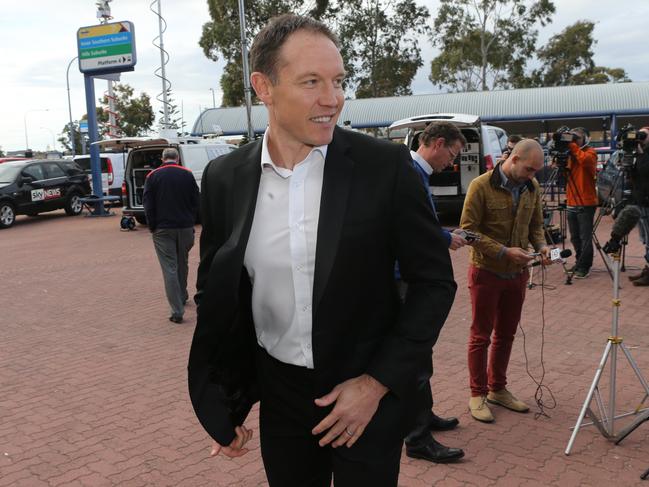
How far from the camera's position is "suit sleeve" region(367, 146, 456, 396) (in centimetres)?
168

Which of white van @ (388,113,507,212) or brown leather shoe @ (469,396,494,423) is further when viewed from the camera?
white van @ (388,113,507,212)

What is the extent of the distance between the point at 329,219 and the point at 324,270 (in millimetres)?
135

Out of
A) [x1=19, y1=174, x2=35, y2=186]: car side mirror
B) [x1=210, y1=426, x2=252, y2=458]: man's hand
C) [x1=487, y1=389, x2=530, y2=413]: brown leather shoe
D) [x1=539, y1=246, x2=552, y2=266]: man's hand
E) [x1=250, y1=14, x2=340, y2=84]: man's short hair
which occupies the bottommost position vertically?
[x1=487, y1=389, x2=530, y2=413]: brown leather shoe

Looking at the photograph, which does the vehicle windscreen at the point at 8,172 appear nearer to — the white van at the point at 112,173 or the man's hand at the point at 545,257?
the white van at the point at 112,173

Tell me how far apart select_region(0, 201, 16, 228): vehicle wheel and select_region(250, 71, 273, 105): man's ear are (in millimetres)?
18493

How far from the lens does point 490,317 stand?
4.30 meters

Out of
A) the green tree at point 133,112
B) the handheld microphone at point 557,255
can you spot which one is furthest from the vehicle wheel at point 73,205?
the green tree at point 133,112

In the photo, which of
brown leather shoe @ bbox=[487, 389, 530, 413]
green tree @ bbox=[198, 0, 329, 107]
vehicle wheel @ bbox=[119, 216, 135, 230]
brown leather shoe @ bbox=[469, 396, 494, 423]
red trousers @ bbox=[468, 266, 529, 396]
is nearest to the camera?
red trousers @ bbox=[468, 266, 529, 396]

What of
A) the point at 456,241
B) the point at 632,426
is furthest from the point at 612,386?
the point at 456,241

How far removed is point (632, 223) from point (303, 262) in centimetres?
258

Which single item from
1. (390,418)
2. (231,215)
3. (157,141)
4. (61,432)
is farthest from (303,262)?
(157,141)

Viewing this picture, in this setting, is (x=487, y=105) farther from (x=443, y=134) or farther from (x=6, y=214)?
(x=443, y=134)

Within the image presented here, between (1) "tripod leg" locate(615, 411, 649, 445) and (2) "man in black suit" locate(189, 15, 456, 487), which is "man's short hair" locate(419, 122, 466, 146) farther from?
(2) "man in black suit" locate(189, 15, 456, 487)

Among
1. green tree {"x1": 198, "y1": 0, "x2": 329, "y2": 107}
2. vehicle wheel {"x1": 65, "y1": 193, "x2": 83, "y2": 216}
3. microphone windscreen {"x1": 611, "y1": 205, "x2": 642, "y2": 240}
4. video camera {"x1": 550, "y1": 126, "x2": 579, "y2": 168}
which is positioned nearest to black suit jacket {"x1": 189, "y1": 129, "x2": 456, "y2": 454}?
microphone windscreen {"x1": 611, "y1": 205, "x2": 642, "y2": 240}
